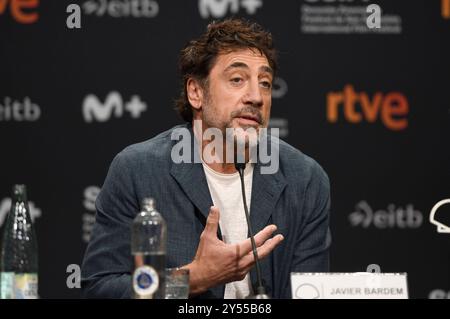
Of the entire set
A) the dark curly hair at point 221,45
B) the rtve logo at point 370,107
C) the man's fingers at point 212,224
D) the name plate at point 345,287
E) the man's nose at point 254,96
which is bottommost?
the name plate at point 345,287

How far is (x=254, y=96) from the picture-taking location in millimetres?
2943

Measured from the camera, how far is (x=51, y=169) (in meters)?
3.96

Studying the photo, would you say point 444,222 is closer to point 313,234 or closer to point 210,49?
point 313,234

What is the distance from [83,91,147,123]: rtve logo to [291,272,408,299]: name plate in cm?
206

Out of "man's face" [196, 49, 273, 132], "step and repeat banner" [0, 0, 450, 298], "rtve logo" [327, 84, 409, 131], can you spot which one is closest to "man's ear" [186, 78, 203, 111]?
"man's face" [196, 49, 273, 132]

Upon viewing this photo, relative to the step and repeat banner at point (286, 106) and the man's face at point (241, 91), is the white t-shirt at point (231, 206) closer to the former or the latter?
the man's face at point (241, 91)

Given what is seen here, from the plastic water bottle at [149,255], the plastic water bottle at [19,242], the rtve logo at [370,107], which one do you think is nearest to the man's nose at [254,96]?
the plastic water bottle at [149,255]

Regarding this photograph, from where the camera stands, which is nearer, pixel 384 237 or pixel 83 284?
pixel 83 284

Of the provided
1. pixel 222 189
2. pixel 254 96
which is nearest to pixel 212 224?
pixel 222 189

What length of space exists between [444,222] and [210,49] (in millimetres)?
1711

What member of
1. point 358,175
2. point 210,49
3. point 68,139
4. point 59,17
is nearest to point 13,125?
point 68,139

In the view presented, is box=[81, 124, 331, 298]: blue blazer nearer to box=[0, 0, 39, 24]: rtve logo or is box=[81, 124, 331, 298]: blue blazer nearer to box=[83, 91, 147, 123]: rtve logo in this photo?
box=[83, 91, 147, 123]: rtve logo

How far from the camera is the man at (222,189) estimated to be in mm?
2766

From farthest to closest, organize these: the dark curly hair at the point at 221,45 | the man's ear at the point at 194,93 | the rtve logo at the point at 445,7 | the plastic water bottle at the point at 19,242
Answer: the rtve logo at the point at 445,7 → the man's ear at the point at 194,93 → the dark curly hair at the point at 221,45 → the plastic water bottle at the point at 19,242
